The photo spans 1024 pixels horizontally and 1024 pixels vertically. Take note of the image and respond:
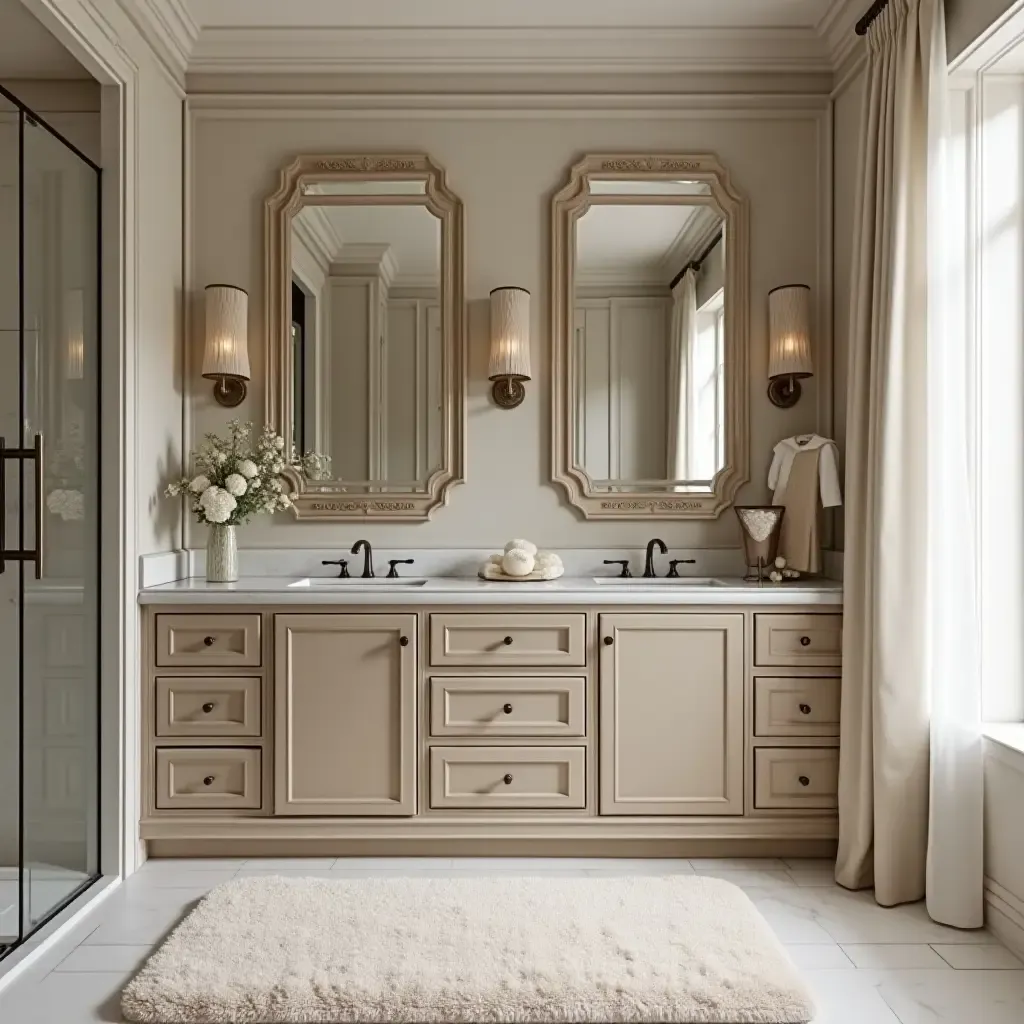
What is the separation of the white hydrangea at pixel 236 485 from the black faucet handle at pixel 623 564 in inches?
51.6

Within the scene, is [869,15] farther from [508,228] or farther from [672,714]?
[672,714]

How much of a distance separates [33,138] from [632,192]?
197 cm

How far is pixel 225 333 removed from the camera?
10.6 ft

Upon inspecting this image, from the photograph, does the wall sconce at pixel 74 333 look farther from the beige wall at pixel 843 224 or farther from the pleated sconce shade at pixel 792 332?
the beige wall at pixel 843 224

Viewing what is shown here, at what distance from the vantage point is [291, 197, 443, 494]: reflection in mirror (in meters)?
3.37

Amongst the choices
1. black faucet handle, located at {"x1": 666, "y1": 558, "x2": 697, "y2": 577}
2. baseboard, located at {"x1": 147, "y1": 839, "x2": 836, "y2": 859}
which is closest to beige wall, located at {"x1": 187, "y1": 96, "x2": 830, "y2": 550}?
black faucet handle, located at {"x1": 666, "y1": 558, "x2": 697, "y2": 577}

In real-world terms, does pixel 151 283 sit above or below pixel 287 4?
below

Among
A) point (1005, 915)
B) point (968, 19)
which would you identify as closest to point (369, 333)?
point (968, 19)

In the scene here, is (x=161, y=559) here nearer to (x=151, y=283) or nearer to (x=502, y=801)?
(x=151, y=283)

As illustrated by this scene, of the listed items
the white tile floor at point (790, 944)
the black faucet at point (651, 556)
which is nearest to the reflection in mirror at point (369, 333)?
the black faucet at point (651, 556)

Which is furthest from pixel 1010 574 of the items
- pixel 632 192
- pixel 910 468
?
pixel 632 192

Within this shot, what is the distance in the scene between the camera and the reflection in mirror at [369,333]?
11.1 ft

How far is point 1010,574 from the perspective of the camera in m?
2.52

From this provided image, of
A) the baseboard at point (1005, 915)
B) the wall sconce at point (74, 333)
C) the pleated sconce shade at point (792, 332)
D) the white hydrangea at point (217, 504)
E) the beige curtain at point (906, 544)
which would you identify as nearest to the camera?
the baseboard at point (1005, 915)
